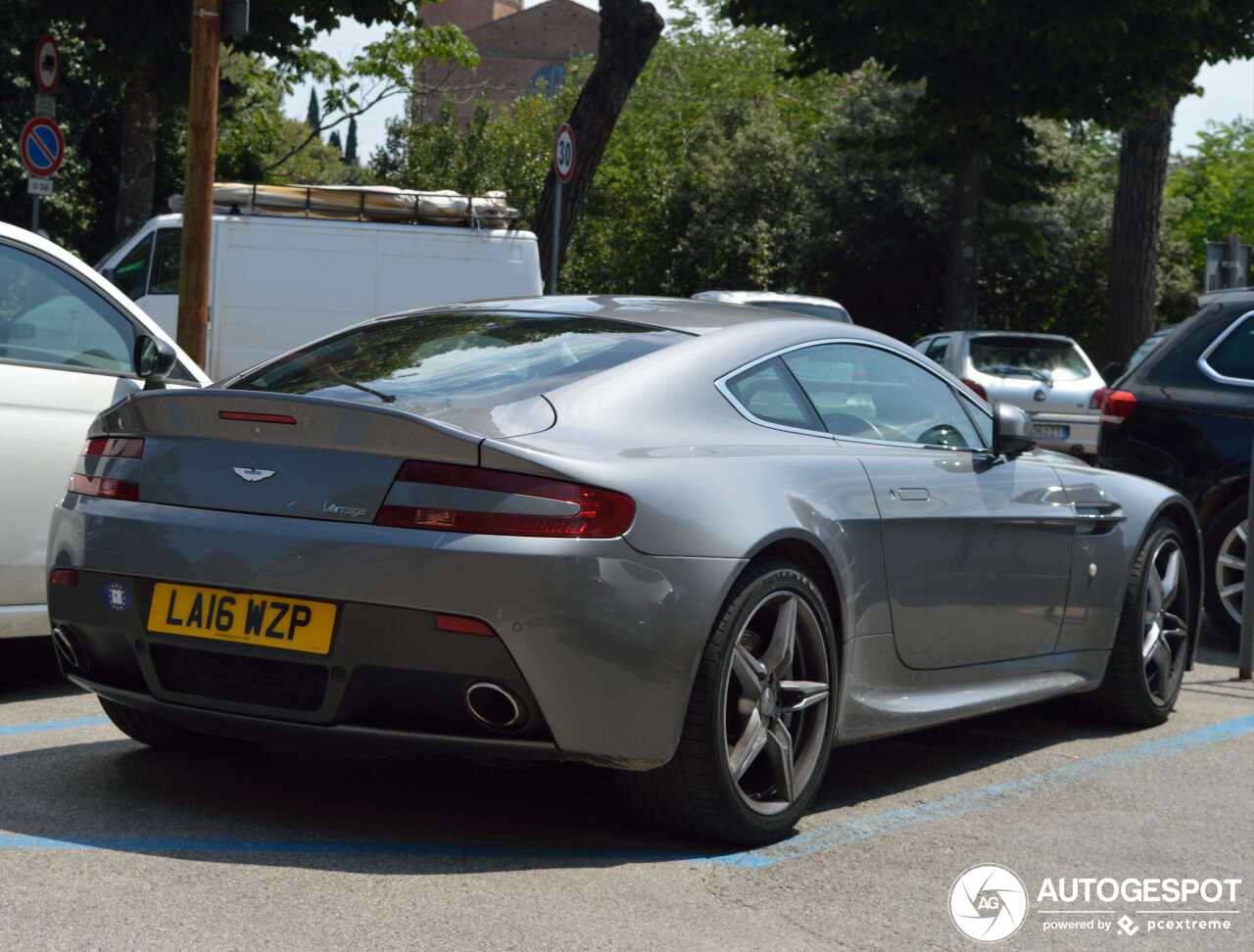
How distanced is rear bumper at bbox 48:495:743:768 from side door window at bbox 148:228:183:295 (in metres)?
12.8

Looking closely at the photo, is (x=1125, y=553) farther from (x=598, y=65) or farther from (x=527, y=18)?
(x=527, y=18)

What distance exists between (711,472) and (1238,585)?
207 inches

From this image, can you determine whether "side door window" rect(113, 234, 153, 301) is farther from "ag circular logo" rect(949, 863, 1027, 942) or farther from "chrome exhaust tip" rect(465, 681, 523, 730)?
"ag circular logo" rect(949, 863, 1027, 942)

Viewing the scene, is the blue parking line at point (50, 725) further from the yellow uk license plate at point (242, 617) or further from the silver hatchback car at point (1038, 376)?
the silver hatchback car at point (1038, 376)

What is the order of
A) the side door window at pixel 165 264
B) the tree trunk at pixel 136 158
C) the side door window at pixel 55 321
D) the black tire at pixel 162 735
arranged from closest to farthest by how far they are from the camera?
the black tire at pixel 162 735, the side door window at pixel 55 321, the side door window at pixel 165 264, the tree trunk at pixel 136 158

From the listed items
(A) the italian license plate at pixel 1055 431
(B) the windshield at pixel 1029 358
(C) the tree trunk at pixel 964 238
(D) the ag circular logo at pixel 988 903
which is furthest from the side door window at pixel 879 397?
(C) the tree trunk at pixel 964 238

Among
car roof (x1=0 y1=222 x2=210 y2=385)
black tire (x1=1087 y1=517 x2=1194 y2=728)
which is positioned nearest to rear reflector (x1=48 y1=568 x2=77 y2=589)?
car roof (x1=0 y1=222 x2=210 y2=385)

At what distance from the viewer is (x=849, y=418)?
528 centimetres

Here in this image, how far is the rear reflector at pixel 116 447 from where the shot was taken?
457 cm

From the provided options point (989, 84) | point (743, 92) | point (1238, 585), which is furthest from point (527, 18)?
point (1238, 585)

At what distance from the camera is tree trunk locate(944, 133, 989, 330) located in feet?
73.8

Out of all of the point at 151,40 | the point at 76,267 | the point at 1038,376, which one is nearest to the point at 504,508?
the point at 76,267

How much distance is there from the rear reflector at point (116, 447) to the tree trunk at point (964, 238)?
1854cm

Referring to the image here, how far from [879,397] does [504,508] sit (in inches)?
69.3
